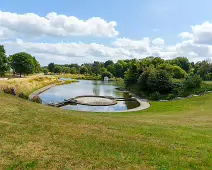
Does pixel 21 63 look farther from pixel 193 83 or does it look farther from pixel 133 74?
pixel 193 83

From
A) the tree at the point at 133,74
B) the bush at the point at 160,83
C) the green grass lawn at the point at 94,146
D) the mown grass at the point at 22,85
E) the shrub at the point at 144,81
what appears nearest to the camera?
the green grass lawn at the point at 94,146

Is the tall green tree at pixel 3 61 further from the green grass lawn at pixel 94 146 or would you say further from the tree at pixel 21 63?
the green grass lawn at pixel 94 146

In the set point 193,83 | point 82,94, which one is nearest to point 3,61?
point 82,94

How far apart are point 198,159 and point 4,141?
5709mm

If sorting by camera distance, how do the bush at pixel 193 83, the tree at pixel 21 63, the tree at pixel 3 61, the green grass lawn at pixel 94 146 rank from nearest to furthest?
the green grass lawn at pixel 94 146
the bush at pixel 193 83
the tree at pixel 3 61
the tree at pixel 21 63

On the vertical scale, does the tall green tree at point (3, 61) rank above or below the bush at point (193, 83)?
above

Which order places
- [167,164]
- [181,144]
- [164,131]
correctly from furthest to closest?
[164,131] < [181,144] < [167,164]

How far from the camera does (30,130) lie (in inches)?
274

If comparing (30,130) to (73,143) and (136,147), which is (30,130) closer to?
(73,143)

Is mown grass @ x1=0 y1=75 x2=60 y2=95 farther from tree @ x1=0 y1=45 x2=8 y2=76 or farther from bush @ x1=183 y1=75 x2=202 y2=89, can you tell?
bush @ x1=183 y1=75 x2=202 y2=89

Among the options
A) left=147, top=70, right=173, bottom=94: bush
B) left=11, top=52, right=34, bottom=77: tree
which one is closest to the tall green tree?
left=11, top=52, right=34, bottom=77: tree

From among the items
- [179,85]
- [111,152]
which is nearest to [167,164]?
[111,152]

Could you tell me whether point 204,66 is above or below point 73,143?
above

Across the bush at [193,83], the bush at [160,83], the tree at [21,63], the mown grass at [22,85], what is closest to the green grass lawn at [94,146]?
the mown grass at [22,85]
